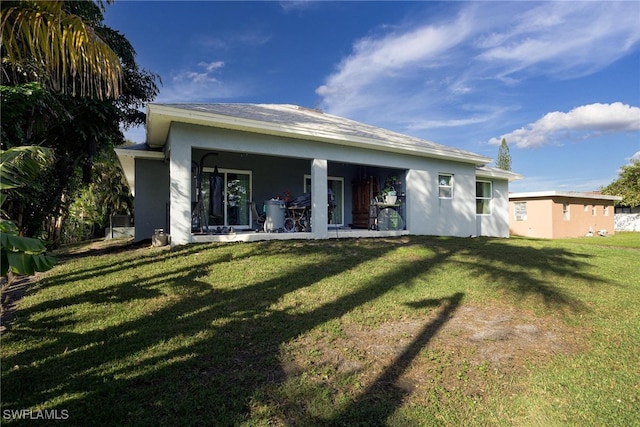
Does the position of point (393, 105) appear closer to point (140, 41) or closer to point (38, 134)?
point (140, 41)

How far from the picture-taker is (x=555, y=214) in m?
22.1

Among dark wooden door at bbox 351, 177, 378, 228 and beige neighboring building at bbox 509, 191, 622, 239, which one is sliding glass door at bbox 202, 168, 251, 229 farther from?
beige neighboring building at bbox 509, 191, 622, 239

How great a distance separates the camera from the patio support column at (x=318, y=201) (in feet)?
36.1

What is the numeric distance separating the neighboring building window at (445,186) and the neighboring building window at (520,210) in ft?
40.1

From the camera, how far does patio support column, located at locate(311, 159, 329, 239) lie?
10992 mm

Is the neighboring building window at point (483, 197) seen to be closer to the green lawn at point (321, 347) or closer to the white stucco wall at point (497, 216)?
the white stucco wall at point (497, 216)

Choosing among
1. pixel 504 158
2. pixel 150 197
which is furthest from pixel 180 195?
pixel 504 158

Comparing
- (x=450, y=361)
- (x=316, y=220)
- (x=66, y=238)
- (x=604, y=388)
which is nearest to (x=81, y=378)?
(x=450, y=361)

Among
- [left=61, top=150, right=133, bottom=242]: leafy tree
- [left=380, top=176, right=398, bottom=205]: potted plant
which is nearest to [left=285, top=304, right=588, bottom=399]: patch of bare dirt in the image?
[left=380, top=176, right=398, bottom=205]: potted plant

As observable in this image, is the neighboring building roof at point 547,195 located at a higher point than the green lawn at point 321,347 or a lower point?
higher

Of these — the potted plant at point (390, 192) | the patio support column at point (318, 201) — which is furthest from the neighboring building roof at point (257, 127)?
the potted plant at point (390, 192)

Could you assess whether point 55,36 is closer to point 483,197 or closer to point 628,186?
point 483,197

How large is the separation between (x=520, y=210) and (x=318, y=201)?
18590 millimetres

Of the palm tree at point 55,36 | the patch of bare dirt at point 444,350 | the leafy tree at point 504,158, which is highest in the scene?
the leafy tree at point 504,158
